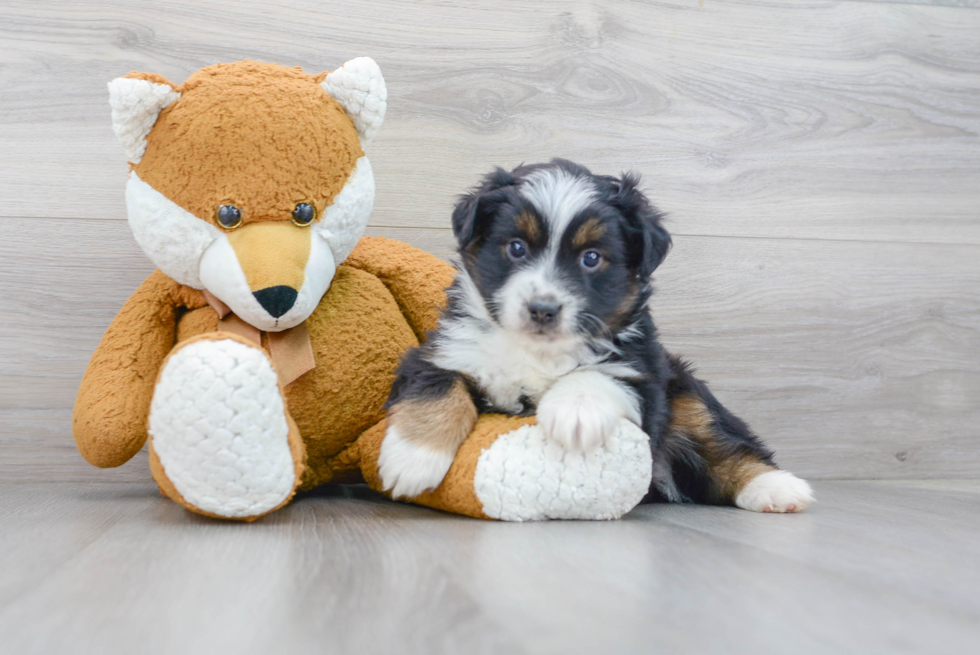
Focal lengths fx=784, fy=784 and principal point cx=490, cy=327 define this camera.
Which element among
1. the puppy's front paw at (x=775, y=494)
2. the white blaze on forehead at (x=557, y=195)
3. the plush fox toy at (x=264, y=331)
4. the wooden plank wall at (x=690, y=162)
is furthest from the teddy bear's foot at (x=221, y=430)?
the puppy's front paw at (x=775, y=494)

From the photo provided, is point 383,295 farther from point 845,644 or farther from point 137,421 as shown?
point 845,644

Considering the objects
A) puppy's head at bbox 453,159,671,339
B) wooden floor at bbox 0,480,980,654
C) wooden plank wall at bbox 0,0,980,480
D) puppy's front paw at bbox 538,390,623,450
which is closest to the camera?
wooden floor at bbox 0,480,980,654

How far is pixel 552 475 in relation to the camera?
Answer: 1.49m

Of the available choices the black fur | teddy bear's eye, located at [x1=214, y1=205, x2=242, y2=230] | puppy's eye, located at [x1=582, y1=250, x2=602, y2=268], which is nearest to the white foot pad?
the black fur

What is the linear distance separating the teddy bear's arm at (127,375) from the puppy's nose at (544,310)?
0.78 metres

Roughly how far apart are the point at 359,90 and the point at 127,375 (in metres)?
0.79

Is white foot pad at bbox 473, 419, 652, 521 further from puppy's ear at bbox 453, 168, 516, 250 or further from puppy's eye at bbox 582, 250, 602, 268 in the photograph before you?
puppy's ear at bbox 453, 168, 516, 250

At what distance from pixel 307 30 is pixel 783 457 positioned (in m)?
1.95

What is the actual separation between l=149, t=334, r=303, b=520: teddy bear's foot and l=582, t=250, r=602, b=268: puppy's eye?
2.19 ft

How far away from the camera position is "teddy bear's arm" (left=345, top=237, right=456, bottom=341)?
198cm

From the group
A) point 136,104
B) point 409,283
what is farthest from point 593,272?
point 136,104

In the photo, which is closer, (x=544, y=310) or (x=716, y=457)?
(x=544, y=310)

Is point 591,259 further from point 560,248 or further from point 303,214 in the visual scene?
point 303,214

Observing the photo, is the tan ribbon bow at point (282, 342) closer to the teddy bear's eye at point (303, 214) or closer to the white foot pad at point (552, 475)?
the teddy bear's eye at point (303, 214)
